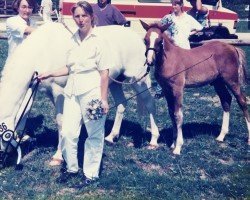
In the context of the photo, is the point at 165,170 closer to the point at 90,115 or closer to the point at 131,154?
the point at 131,154

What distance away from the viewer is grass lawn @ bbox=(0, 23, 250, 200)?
15.9 feet

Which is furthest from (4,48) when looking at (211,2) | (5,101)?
(5,101)

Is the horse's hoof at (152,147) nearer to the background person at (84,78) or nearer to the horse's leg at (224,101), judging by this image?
the horse's leg at (224,101)

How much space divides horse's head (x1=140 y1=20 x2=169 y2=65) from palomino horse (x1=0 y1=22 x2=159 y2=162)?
0.52 metres

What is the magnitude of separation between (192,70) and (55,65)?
2130 mm

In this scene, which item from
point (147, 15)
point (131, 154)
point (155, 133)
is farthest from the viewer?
point (147, 15)

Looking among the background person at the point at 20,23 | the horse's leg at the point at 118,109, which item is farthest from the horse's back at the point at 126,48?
the background person at the point at 20,23

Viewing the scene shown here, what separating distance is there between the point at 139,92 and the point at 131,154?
110cm

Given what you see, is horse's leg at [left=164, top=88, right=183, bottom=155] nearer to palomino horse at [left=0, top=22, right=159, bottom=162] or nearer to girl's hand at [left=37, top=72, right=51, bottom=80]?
palomino horse at [left=0, top=22, right=159, bottom=162]

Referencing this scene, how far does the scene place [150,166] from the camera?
5641 mm

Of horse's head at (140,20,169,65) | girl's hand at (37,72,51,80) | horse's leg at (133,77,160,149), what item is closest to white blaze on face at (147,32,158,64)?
horse's head at (140,20,169,65)

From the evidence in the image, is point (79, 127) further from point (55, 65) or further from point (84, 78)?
point (55, 65)

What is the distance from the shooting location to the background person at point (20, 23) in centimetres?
557

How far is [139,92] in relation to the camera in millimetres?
6508
